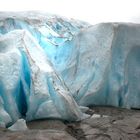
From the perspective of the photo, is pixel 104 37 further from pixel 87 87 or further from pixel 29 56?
pixel 29 56

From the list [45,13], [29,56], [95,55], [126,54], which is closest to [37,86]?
[29,56]

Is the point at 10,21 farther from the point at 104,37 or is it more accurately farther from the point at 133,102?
the point at 133,102

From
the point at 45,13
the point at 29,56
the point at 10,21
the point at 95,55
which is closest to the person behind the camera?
the point at 29,56

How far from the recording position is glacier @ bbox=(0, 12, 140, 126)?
4.35 metres

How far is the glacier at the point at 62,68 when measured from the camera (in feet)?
14.3

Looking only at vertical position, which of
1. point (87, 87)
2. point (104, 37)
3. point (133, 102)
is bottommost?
point (133, 102)

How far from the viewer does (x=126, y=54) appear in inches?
222

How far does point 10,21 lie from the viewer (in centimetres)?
614

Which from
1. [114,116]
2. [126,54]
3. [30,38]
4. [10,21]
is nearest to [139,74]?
[126,54]

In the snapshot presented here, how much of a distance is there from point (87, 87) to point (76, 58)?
2.35ft

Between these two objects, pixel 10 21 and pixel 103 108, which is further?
pixel 10 21

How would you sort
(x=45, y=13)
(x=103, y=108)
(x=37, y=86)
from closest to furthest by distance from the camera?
1. (x=37, y=86)
2. (x=103, y=108)
3. (x=45, y=13)

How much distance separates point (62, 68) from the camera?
5.90m

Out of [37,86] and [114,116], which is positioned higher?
[37,86]
